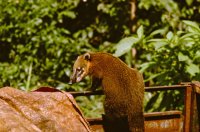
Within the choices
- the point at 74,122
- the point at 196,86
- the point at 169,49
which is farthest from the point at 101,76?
the point at 74,122

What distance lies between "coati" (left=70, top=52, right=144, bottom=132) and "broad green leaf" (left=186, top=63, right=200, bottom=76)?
1.67 feet

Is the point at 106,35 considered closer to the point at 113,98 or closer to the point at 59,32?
the point at 59,32

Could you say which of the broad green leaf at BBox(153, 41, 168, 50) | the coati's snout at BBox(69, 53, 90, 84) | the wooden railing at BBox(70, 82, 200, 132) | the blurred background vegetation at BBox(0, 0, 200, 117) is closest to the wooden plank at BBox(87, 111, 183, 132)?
the wooden railing at BBox(70, 82, 200, 132)

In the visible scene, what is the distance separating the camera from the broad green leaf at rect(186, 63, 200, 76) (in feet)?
11.7

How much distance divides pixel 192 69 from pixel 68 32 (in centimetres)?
245

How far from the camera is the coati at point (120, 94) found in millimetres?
3109

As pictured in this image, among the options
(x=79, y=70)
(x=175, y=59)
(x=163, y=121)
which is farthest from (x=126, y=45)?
(x=163, y=121)

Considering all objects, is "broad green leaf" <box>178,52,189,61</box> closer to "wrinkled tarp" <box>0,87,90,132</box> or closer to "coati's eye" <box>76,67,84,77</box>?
"coati's eye" <box>76,67,84,77</box>

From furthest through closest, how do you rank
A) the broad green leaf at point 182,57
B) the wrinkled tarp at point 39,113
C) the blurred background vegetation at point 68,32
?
the blurred background vegetation at point 68,32 < the broad green leaf at point 182,57 < the wrinkled tarp at point 39,113

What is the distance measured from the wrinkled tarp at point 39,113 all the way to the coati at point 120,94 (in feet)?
2.17

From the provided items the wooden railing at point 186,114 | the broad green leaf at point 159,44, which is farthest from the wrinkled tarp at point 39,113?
the broad green leaf at point 159,44

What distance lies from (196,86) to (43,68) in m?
2.95

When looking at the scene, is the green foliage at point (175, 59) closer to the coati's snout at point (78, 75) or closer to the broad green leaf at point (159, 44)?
the broad green leaf at point (159, 44)

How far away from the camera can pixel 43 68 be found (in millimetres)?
5605
